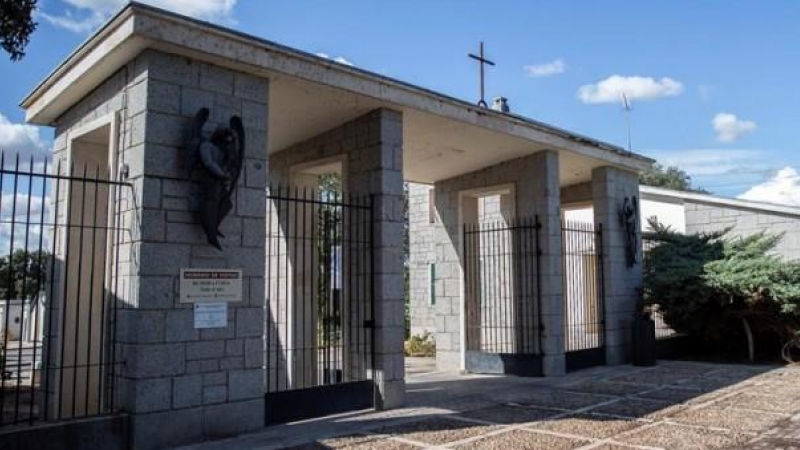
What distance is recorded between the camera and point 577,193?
1238 cm

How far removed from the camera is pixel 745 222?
13750 mm

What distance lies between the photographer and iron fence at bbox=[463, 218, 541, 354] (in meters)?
10.0

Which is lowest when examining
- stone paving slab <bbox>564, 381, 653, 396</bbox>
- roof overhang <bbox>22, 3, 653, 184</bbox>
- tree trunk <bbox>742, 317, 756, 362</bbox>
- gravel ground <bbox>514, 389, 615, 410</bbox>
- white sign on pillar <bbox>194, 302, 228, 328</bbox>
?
gravel ground <bbox>514, 389, 615, 410</bbox>

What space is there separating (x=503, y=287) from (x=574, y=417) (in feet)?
17.4

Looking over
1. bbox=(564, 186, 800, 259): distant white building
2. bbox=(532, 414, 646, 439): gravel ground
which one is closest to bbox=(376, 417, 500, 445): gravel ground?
bbox=(532, 414, 646, 439): gravel ground

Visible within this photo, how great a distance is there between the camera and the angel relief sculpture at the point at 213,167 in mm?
5516

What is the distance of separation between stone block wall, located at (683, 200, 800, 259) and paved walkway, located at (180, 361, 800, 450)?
4606 millimetres

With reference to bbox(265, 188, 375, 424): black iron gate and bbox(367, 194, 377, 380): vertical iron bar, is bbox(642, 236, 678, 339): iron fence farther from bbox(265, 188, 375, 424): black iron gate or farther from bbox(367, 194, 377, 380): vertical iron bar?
bbox(367, 194, 377, 380): vertical iron bar

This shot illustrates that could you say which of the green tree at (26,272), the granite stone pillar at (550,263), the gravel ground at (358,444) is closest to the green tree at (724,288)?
the granite stone pillar at (550,263)

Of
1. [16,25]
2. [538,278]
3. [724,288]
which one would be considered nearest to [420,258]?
[538,278]

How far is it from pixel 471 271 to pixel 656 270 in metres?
3.72

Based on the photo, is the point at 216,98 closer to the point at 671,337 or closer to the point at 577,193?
the point at 577,193

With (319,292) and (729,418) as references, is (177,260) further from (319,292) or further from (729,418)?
(729,418)

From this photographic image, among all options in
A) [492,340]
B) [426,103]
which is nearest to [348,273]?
[426,103]
